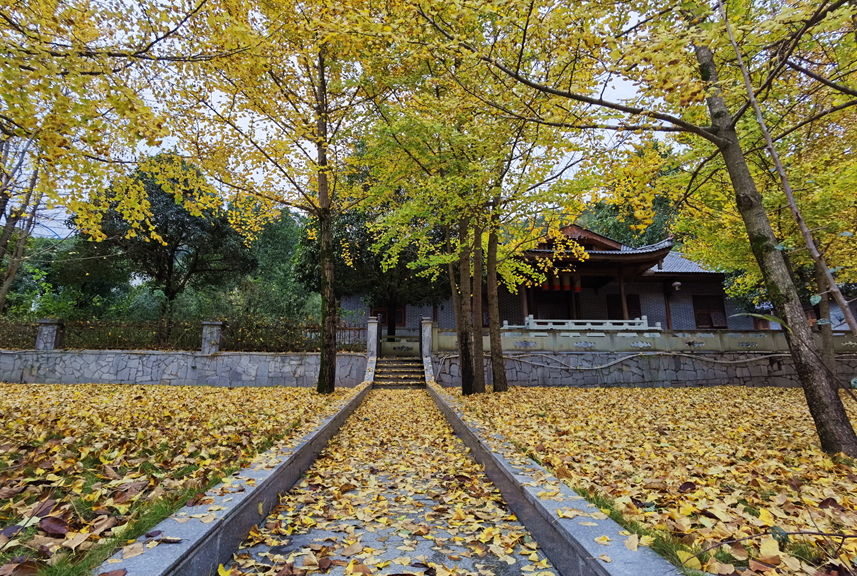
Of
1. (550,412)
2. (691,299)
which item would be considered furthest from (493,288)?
(691,299)

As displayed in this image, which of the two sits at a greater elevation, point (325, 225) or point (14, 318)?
point (325, 225)

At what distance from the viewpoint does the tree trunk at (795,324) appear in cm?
404

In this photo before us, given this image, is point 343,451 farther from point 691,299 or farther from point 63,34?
point 691,299

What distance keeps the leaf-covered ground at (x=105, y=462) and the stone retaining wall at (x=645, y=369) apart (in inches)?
324

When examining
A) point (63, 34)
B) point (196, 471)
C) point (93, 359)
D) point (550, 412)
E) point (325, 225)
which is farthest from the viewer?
point (93, 359)

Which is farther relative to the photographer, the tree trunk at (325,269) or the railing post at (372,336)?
the railing post at (372,336)

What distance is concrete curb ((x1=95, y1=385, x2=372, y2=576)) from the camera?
182cm

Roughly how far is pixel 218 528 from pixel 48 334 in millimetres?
15131

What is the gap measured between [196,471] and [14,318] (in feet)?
58.9

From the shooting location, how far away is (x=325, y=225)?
9523 mm

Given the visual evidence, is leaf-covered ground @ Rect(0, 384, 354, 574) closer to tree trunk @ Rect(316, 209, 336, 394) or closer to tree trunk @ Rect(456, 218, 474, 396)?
tree trunk @ Rect(316, 209, 336, 394)

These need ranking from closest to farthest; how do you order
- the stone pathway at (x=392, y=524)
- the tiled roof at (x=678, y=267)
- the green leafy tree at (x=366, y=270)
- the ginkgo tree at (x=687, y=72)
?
the stone pathway at (x=392, y=524) < the ginkgo tree at (x=687, y=72) < the green leafy tree at (x=366, y=270) < the tiled roof at (x=678, y=267)

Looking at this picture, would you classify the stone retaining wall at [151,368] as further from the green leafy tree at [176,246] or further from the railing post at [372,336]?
the green leafy tree at [176,246]

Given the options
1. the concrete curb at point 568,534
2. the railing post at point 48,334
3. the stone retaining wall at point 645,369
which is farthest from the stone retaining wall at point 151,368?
the concrete curb at point 568,534
